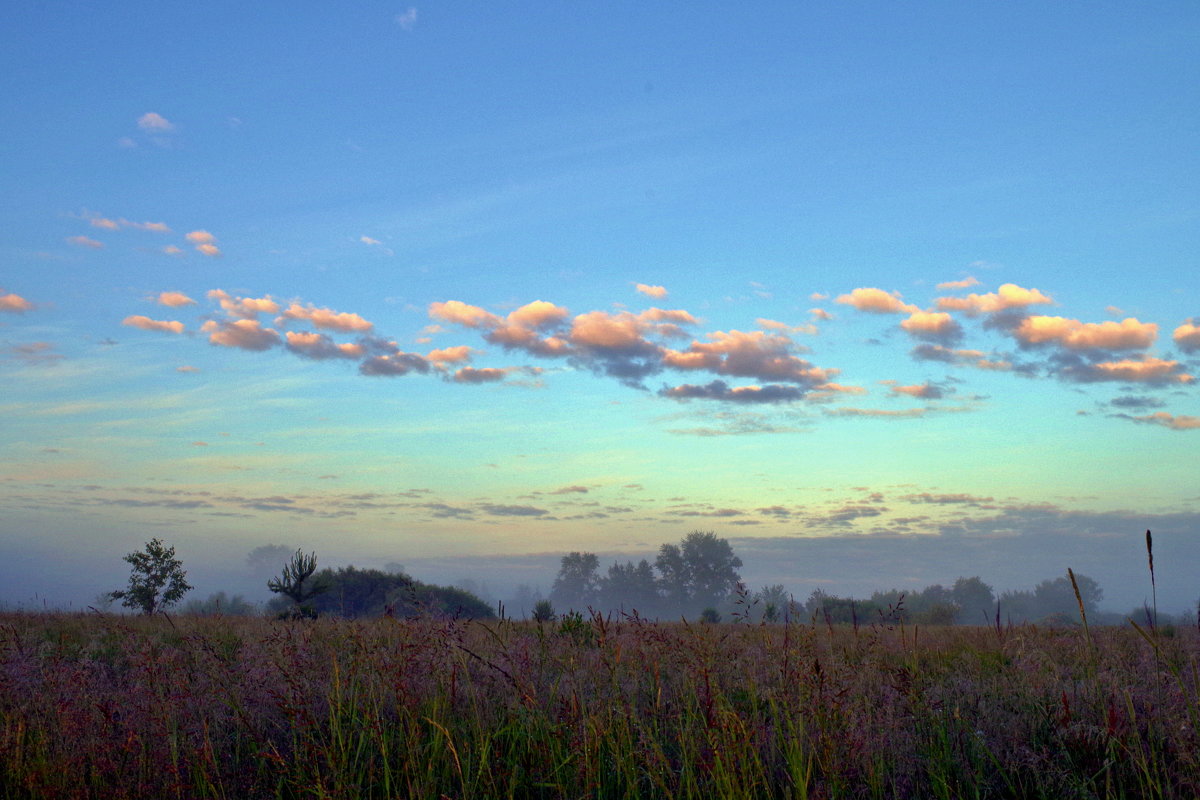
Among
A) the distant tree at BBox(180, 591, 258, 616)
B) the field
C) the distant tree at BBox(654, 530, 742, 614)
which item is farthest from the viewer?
the distant tree at BBox(654, 530, 742, 614)

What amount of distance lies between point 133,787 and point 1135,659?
1147cm

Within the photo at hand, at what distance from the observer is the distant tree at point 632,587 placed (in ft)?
344

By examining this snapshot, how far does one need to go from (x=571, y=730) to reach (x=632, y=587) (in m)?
105

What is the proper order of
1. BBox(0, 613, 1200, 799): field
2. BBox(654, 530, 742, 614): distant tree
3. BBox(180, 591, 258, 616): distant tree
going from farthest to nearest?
BBox(654, 530, 742, 614): distant tree < BBox(180, 591, 258, 616): distant tree < BBox(0, 613, 1200, 799): field

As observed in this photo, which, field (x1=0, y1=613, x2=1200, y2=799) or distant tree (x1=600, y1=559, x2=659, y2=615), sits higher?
field (x1=0, y1=613, x2=1200, y2=799)

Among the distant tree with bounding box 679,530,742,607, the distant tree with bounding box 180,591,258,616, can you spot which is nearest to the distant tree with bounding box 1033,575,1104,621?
the distant tree with bounding box 679,530,742,607

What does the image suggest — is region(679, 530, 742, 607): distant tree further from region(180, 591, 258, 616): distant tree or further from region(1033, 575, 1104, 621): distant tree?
region(180, 591, 258, 616): distant tree

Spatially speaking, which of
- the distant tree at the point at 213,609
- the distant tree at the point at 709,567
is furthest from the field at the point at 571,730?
the distant tree at the point at 709,567

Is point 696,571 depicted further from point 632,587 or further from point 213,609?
point 213,609

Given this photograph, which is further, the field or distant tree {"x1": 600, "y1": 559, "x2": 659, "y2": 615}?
distant tree {"x1": 600, "y1": 559, "x2": 659, "y2": 615}

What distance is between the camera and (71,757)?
16.9ft

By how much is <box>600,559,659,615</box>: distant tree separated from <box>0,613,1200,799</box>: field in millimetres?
98829

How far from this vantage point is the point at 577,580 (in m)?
116

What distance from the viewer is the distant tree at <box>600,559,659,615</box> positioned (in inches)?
4126
